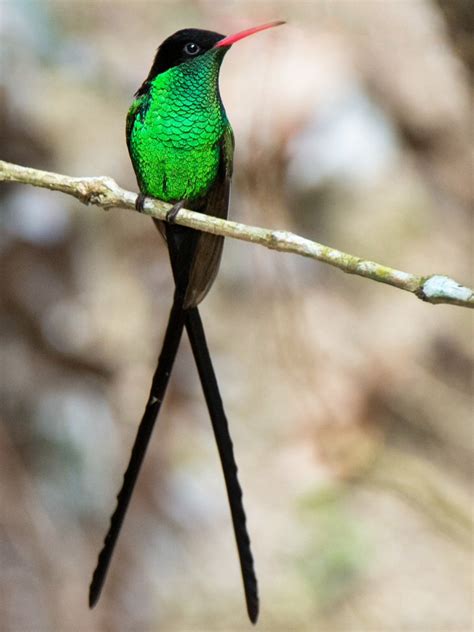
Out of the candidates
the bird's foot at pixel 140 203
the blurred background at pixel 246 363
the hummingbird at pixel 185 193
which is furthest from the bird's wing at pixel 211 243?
the blurred background at pixel 246 363

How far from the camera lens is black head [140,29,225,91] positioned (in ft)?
4.53

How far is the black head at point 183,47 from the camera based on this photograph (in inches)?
54.4

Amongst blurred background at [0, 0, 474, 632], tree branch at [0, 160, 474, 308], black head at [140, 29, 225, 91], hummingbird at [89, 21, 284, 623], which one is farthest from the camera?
blurred background at [0, 0, 474, 632]

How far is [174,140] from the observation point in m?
1.55

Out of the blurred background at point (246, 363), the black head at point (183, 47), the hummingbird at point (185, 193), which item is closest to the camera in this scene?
the black head at point (183, 47)

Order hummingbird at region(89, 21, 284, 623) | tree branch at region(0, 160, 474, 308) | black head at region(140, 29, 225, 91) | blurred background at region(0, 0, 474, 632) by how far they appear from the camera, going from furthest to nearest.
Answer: blurred background at region(0, 0, 474, 632), hummingbird at region(89, 21, 284, 623), black head at region(140, 29, 225, 91), tree branch at region(0, 160, 474, 308)

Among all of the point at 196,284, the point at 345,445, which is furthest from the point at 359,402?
the point at 196,284

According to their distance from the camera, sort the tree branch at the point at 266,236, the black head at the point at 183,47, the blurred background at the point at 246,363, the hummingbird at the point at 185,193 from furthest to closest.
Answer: the blurred background at the point at 246,363, the hummingbird at the point at 185,193, the black head at the point at 183,47, the tree branch at the point at 266,236

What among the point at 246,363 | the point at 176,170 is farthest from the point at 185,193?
the point at 246,363

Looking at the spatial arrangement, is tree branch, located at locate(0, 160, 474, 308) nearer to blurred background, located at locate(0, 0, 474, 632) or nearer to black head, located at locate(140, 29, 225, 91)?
black head, located at locate(140, 29, 225, 91)

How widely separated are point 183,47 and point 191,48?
2cm

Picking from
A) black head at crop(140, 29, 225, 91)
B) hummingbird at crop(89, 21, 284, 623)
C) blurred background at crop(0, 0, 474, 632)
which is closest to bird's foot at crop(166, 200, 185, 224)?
hummingbird at crop(89, 21, 284, 623)

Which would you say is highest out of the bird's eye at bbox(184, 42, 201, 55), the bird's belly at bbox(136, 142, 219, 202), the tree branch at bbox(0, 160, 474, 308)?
the bird's eye at bbox(184, 42, 201, 55)

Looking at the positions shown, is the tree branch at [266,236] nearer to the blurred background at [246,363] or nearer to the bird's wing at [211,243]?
the bird's wing at [211,243]
